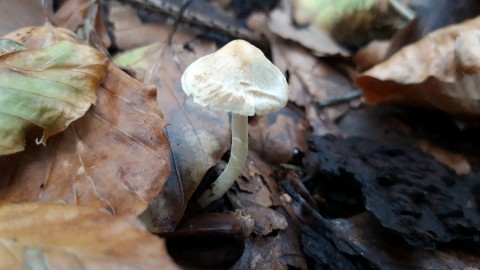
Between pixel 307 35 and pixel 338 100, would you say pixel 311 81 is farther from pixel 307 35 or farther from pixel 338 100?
pixel 307 35

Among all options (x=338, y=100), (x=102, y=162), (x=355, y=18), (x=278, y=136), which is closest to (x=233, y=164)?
(x=102, y=162)

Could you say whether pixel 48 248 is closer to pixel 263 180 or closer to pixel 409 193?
pixel 263 180

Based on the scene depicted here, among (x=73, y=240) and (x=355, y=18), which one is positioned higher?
A: (x=355, y=18)

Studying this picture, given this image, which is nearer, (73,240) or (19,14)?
(73,240)

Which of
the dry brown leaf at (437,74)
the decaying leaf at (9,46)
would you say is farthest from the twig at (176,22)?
the dry brown leaf at (437,74)

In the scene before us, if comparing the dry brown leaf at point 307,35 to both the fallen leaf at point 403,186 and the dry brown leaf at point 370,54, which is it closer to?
the dry brown leaf at point 370,54

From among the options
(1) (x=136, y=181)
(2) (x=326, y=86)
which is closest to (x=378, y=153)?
(2) (x=326, y=86)

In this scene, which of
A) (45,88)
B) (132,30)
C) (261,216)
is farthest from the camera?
(132,30)

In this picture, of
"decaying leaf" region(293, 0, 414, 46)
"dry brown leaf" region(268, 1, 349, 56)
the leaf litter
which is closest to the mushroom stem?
the leaf litter

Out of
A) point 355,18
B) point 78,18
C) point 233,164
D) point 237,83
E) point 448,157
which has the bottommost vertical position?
point 78,18
